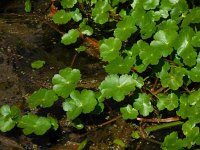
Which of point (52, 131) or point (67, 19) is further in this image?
point (67, 19)

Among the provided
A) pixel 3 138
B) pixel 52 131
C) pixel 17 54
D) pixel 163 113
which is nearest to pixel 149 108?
pixel 163 113

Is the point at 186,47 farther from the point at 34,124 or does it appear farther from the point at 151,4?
the point at 34,124

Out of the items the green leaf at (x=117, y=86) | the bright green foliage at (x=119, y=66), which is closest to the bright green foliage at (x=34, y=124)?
the green leaf at (x=117, y=86)

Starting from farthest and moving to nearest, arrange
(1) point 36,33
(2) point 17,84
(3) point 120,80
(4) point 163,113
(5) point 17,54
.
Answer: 1. (1) point 36,33
2. (5) point 17,54
3. (2) point 17,84
4. (4) point 163,113
5. (3) point 120,80

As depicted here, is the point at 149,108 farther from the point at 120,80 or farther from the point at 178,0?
the point at 178,0

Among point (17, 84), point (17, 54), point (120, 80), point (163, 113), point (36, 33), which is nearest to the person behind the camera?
point (120, 80)

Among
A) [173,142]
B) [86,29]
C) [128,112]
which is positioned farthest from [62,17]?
[173,142]
